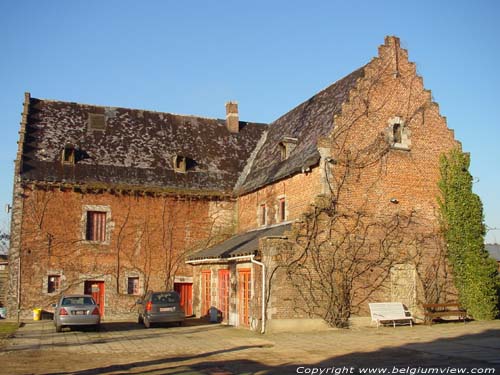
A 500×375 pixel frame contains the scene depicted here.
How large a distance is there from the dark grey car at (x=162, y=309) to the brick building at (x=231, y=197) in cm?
208

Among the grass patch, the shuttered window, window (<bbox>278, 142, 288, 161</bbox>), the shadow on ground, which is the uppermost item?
window (<bbox>278, 142, 288, 161</bbox>)

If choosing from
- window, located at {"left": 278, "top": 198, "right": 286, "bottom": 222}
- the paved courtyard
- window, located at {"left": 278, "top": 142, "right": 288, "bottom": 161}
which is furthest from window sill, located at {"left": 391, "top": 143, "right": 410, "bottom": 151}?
the paved courtyard

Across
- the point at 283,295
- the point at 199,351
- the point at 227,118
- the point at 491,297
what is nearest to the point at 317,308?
the point at 283,295

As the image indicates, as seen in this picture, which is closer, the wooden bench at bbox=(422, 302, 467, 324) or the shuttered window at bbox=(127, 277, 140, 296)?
the wooden bench at bbox=(422, 302, 467, 324)

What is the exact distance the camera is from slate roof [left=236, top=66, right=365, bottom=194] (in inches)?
873

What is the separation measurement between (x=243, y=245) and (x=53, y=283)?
31.5ft

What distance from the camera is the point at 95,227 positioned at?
86.8 feet

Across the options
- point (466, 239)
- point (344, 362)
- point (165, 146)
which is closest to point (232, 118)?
point (165, 146)

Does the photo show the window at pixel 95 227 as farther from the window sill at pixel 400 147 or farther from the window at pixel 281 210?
the window sill at pixel 400 147

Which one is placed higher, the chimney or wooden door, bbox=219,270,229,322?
the chimney

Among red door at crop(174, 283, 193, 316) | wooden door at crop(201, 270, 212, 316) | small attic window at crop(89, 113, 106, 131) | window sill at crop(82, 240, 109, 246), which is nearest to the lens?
wooden door at crop(201, 270, 212, 316)

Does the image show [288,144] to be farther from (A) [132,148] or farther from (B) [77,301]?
(B) [77,301]

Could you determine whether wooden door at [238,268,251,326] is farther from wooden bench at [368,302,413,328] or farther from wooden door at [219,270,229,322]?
wooden bench at [368,302,413,328]

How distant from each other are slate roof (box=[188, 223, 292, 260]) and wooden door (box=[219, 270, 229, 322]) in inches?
34.5
